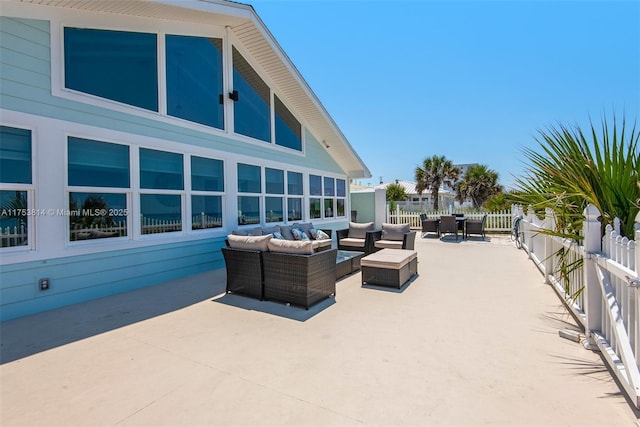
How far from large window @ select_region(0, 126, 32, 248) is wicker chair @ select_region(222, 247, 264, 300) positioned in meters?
2.69

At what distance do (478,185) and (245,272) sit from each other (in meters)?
24.2

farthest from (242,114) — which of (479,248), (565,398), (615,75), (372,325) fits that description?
(615,75)

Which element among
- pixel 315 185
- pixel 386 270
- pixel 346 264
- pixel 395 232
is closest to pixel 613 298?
pixel 386 270

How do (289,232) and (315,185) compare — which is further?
(315,185)

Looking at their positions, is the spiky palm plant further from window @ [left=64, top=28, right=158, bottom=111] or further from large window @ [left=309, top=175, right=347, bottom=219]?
large window @ [left=309, top=175, right=347, bottom=219]

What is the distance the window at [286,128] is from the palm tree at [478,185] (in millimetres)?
19303

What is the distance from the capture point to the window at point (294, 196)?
9062mm

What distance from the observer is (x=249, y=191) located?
751 cm

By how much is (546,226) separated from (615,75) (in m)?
6.20

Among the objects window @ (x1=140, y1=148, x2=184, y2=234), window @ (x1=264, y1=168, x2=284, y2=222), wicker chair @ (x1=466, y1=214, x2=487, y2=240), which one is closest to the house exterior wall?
window @ (x1=140, y1=148, x2=184, y2=234)

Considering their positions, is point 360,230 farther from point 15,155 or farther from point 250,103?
point 15,155

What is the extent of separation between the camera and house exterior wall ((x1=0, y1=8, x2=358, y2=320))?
382cm

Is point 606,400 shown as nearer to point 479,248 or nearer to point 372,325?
point 372,325

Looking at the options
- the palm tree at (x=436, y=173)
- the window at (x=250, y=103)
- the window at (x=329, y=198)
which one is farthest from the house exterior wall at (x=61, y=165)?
the palm tree at (x=436, y=173)
